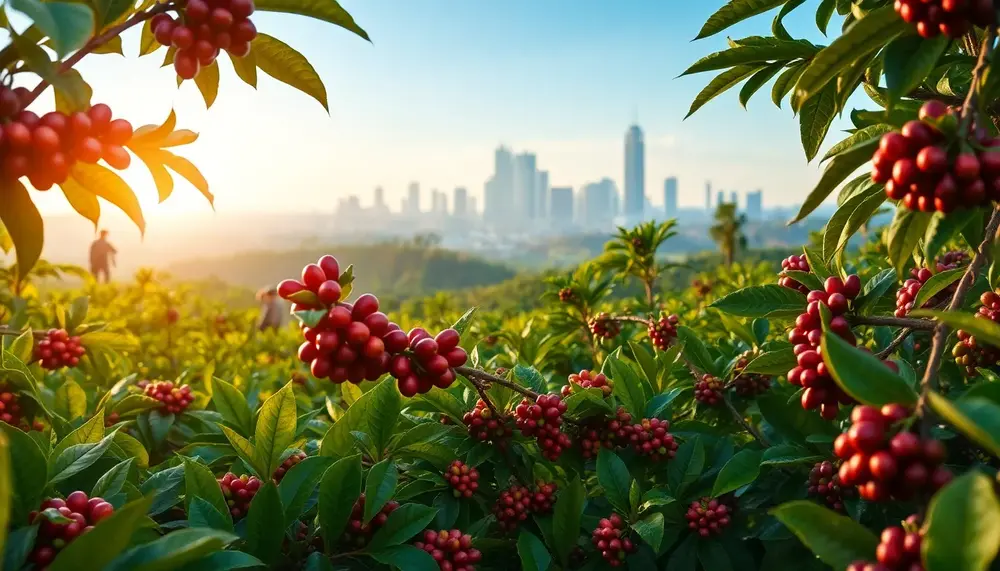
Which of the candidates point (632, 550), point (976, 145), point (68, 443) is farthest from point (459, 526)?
point (976, 145)

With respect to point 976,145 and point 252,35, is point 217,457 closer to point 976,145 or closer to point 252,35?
point 252,35

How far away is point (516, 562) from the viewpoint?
6.37 feet

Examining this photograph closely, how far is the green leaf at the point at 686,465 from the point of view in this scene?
6.29ft

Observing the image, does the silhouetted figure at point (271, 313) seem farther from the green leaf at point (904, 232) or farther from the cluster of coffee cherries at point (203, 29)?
the green leaf at point (904, 232)

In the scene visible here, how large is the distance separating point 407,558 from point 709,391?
4.20ft

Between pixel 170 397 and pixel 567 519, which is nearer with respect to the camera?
pixel 567 519

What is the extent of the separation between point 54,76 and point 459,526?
4.49 feet

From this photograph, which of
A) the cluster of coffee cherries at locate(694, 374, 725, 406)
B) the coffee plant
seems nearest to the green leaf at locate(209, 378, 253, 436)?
the coffee plant

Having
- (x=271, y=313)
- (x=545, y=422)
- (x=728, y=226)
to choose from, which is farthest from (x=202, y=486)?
(x=728, y=226)

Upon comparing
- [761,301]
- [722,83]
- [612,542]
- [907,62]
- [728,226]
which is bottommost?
[612,542]

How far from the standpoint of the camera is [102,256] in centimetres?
1398

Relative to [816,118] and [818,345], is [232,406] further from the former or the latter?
[816,118]

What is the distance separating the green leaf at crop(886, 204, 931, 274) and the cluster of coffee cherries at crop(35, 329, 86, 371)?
299cm

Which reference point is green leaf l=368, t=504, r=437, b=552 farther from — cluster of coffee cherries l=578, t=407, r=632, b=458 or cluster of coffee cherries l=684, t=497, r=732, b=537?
cluster of coffee cherries l=684, t=497, r=732, b=537
